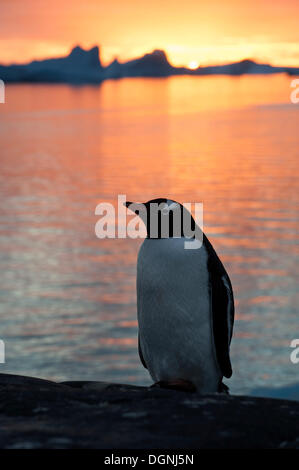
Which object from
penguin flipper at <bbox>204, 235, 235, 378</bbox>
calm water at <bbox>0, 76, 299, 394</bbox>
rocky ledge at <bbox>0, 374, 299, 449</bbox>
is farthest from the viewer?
calm water at <bbox>0, 76, 299, 394</bbox>

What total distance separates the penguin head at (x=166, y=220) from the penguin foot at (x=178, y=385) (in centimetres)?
116

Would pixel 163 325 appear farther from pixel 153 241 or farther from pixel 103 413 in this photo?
pixel 103 413

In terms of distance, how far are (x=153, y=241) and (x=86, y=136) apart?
79938 mm

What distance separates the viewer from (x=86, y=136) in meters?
86.2

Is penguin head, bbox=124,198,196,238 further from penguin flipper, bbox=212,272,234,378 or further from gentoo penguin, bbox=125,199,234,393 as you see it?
penguin flipper, bbox=212,272,234,378

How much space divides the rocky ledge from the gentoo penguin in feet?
3.71

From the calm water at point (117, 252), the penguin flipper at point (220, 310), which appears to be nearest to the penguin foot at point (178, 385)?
the penguin flipper at point (220, 310)

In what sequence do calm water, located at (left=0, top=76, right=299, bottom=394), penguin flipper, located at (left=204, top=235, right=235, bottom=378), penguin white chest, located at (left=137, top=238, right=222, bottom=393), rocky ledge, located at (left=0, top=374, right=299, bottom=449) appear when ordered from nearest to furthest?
rocky ledge, located at (left=0, top=374, right=299, bottom=449) → penguin white chest, located at (left=137, top=238, right=222, bottom=393) → penguin flipper, located at (left=204, top=235, right=235, bottom=378) → calm water, located at (left=0, top=76, right=299, bottom=394)

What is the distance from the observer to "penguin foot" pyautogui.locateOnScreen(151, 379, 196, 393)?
7.06m

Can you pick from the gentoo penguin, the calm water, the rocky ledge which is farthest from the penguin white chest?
the calm water

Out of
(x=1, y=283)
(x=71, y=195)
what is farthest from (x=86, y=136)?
(x=1, y=283)

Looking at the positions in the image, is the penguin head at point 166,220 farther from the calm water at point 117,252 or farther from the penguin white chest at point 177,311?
the calm water at point 117,252

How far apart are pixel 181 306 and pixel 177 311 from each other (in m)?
0.05

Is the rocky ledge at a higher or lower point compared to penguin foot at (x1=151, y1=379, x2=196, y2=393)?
higher
